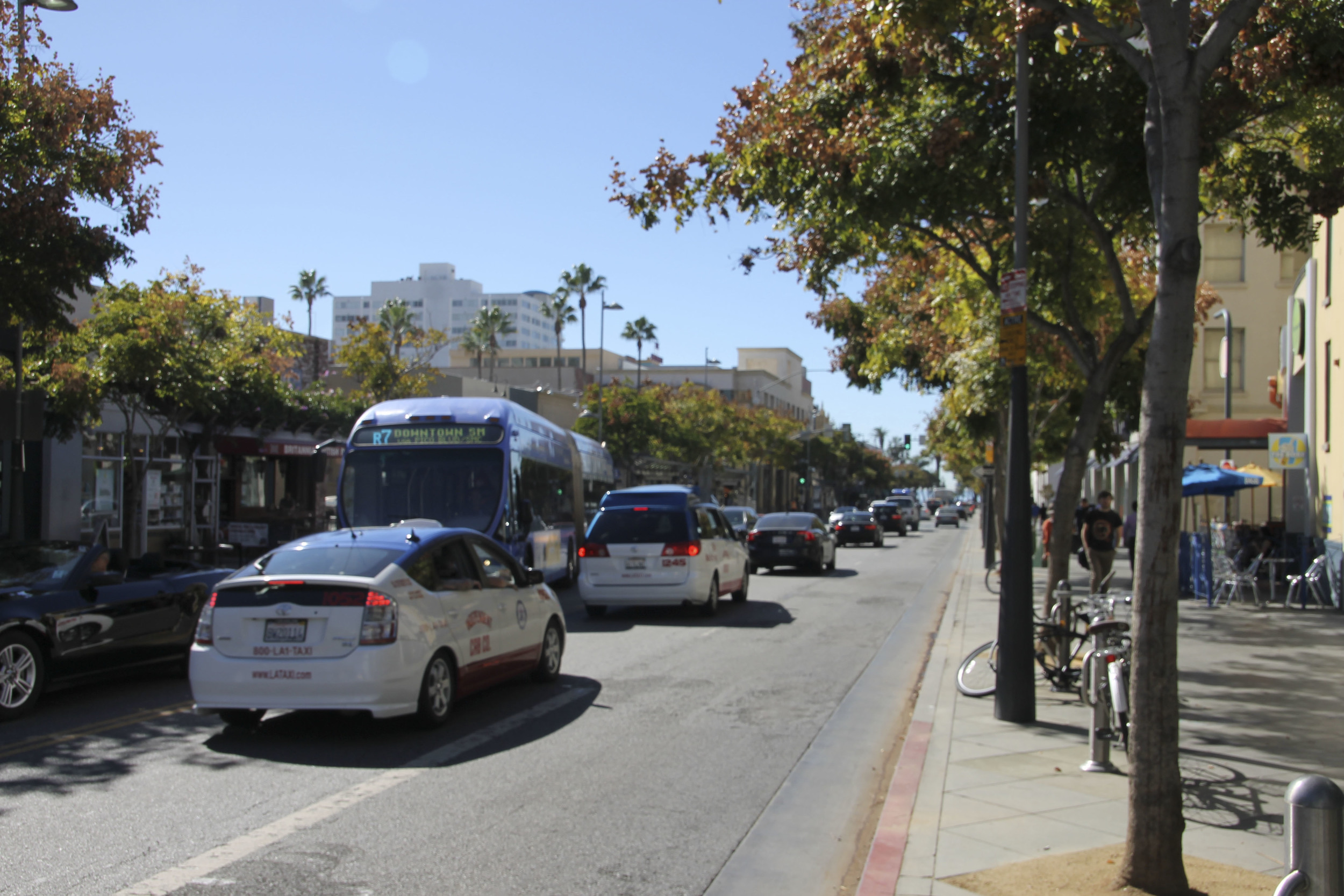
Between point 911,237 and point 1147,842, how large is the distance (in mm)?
9534

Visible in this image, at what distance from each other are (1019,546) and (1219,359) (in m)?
29.2

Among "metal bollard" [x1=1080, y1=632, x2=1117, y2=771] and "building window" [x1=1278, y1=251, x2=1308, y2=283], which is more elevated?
"building window" [x1=1278, y1=251, x2=1308, y2=283]

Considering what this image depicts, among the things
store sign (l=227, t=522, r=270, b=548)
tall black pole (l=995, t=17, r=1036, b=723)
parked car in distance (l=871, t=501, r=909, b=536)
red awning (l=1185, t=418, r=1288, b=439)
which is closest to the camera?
tall black pole (l=995, t=17, r=1036, b=723)

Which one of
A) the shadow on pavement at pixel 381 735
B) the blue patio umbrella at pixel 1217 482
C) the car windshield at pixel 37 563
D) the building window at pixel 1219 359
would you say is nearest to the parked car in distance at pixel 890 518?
the building window at pixel 1219 359

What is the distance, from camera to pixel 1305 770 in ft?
25.3

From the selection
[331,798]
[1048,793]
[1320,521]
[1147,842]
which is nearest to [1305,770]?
[1048,793]

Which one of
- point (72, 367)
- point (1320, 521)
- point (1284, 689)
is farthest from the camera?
point (1320, 521)

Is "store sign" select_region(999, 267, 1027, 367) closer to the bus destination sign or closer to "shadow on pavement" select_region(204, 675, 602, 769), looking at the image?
"shadow on pavement" select_region(204, 675, 602, 769)

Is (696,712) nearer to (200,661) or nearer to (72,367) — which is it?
(200,661)

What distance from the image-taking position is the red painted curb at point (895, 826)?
5527 mm

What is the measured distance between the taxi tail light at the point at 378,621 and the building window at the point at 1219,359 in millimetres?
31155

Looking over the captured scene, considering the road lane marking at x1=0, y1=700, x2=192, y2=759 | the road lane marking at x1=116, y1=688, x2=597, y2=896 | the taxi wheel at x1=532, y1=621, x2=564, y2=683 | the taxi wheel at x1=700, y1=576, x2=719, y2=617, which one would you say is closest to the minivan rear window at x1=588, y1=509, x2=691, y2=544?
the taxi wheel at x1=700, y1=576, x2=719, y2=617

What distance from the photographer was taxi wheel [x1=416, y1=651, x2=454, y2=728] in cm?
855

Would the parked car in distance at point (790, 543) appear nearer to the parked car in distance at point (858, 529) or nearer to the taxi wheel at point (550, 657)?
the parked car in distance at point (858, 529)
